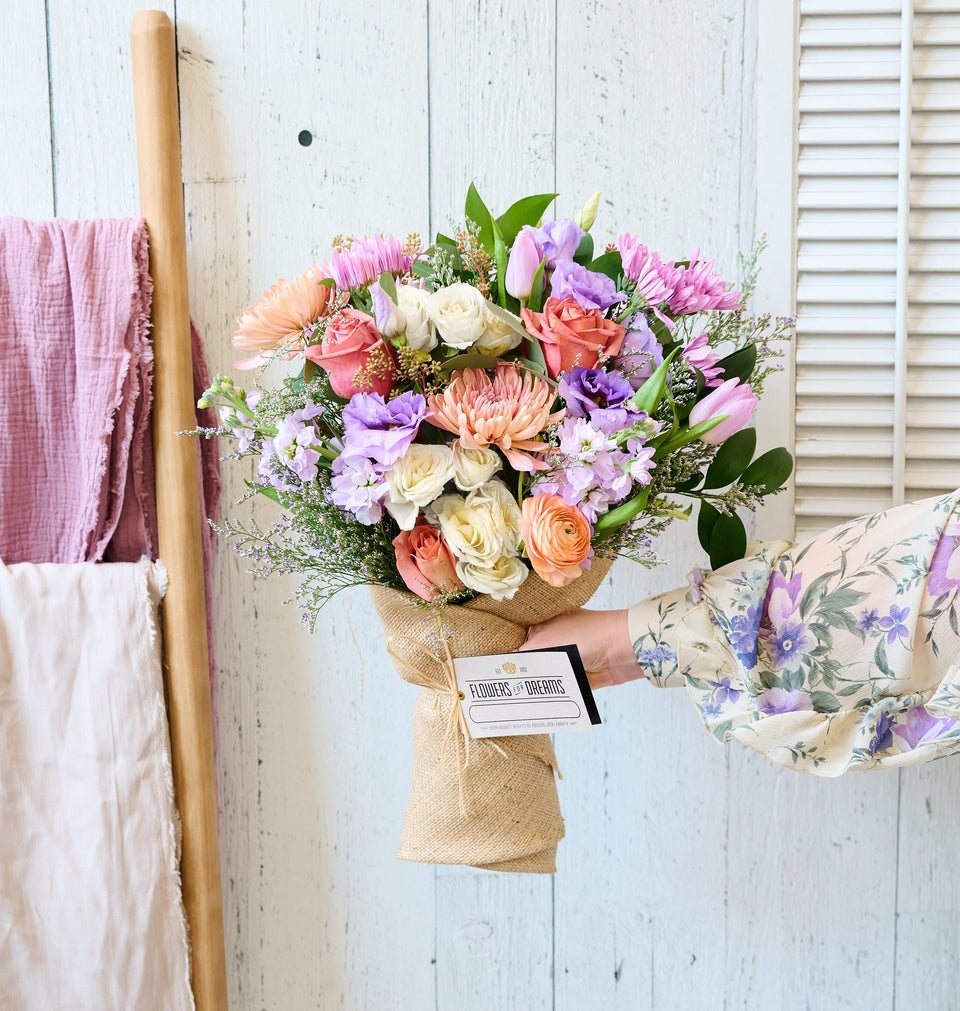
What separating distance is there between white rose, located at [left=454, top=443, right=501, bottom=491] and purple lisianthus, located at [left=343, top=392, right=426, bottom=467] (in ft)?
0.13

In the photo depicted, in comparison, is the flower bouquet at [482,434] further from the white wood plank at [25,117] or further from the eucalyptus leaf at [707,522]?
the white wood plank at [25,117]

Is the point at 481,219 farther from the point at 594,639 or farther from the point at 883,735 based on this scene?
the point at 883,735

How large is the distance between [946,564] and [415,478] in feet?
1.44

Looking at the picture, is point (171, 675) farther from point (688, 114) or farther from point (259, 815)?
point (688, 114)

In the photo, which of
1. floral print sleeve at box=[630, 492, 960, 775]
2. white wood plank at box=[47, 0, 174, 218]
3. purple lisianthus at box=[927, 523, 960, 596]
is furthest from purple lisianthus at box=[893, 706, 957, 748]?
white wood plank at box=[47, 0, 174, 218]

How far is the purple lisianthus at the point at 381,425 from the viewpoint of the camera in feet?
1.89

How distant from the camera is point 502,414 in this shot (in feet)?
1.90

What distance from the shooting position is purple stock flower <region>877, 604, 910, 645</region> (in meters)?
0.65

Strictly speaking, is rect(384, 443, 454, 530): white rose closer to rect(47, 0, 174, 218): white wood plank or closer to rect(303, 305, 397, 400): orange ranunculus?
rect(303, 305, 397, 400): orange ranunculus

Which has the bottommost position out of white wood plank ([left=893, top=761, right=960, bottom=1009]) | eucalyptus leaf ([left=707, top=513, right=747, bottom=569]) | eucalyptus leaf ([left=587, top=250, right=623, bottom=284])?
white wood plank ([left=893, top=761, right=960, bottom=1009])

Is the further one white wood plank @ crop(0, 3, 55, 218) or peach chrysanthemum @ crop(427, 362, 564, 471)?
white wood plank @ crop(0, 3, 55, 218)

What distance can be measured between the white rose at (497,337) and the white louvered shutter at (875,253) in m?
0.42

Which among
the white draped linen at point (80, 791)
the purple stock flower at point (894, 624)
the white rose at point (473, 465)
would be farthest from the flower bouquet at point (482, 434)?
the white draped linen at point (80, 791)

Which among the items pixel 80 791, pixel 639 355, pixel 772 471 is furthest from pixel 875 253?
pixel 80 791
